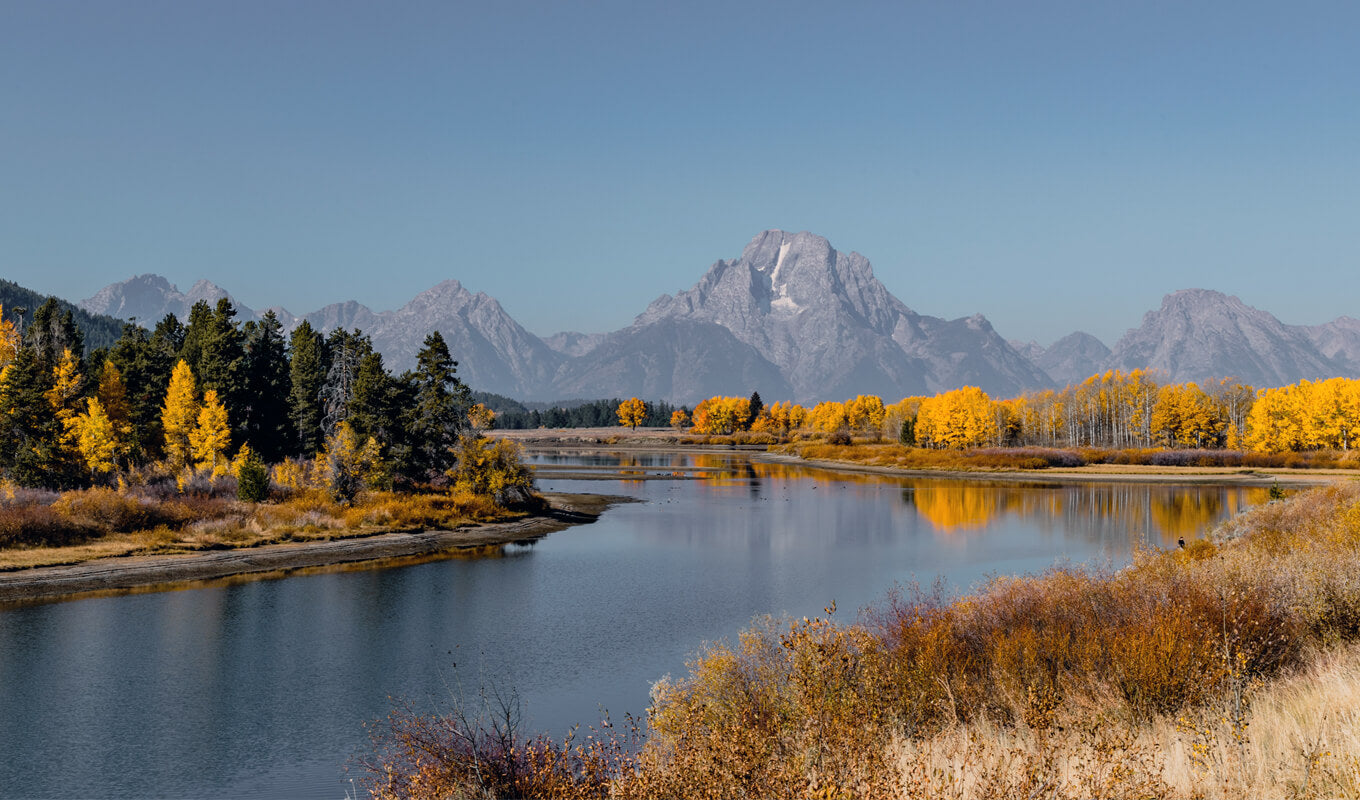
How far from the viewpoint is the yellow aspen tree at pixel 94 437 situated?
51.5 meters

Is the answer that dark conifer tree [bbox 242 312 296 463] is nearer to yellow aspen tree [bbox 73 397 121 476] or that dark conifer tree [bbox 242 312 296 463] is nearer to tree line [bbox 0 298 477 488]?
tree line [bbox 0 298 477 488]

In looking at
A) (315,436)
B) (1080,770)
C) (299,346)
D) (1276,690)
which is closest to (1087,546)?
(1276,690)

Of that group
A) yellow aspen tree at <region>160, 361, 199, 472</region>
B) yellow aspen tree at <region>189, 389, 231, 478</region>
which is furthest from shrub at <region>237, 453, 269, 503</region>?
yellow aspen tree at <region>160, 361, 199, 472</region>

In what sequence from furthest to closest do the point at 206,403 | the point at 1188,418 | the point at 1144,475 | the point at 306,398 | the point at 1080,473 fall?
the point at 1188,418 → the point at 1080,473 → the point at 1144,475 → the point at 306,398 → the point at 206,403

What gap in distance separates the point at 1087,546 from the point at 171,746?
43766 mm

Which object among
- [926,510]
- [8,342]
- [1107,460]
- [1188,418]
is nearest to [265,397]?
[8,342]

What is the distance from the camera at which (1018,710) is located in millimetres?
13500

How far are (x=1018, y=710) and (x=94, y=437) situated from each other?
54.8 m

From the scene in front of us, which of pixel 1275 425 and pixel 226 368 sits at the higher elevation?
pixel 226 368

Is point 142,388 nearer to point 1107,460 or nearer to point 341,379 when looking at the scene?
point 341,379

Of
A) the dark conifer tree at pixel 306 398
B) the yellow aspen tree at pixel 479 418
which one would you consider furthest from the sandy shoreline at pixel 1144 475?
the dark conifer tree at pixel 306 398

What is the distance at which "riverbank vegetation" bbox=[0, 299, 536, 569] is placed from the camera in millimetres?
44438

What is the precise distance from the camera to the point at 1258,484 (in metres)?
89.0

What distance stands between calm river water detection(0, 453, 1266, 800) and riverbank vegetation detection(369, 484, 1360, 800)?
275 cm
